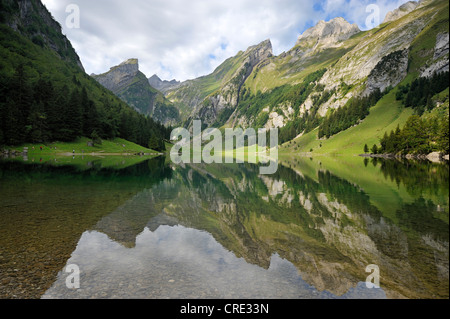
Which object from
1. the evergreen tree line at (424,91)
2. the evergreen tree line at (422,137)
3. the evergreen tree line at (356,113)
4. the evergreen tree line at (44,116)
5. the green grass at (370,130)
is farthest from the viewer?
the evergreen tree line at (356,113)

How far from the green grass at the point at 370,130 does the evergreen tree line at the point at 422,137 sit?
38645mm

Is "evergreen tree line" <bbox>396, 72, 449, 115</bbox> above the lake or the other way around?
above

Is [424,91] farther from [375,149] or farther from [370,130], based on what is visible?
[375,149]

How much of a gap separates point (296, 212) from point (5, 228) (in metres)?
17.8

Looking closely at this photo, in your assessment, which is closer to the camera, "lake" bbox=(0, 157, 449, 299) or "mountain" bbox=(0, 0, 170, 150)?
"lake" bbox=(0, 157, 449, 299)

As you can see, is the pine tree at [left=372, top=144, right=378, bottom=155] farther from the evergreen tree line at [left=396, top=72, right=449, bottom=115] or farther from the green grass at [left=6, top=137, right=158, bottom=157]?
the green grass at [left=6, top=137, right=158, bottom=157]

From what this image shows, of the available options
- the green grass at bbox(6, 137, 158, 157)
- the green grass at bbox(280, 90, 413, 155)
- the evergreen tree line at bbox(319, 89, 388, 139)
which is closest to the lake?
the green grass at bbox(6, 137, 158, 157)

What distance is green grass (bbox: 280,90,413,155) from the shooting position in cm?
14654

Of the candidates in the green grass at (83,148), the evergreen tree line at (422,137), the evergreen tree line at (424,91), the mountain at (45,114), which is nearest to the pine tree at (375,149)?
the evergreen tree line at (422,137)

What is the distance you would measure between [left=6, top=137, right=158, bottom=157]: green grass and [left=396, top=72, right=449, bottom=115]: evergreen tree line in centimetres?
15068

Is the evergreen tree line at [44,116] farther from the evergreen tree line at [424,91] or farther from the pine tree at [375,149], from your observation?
the evergreen tree line at [424,91]

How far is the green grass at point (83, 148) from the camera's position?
84.9 meters
